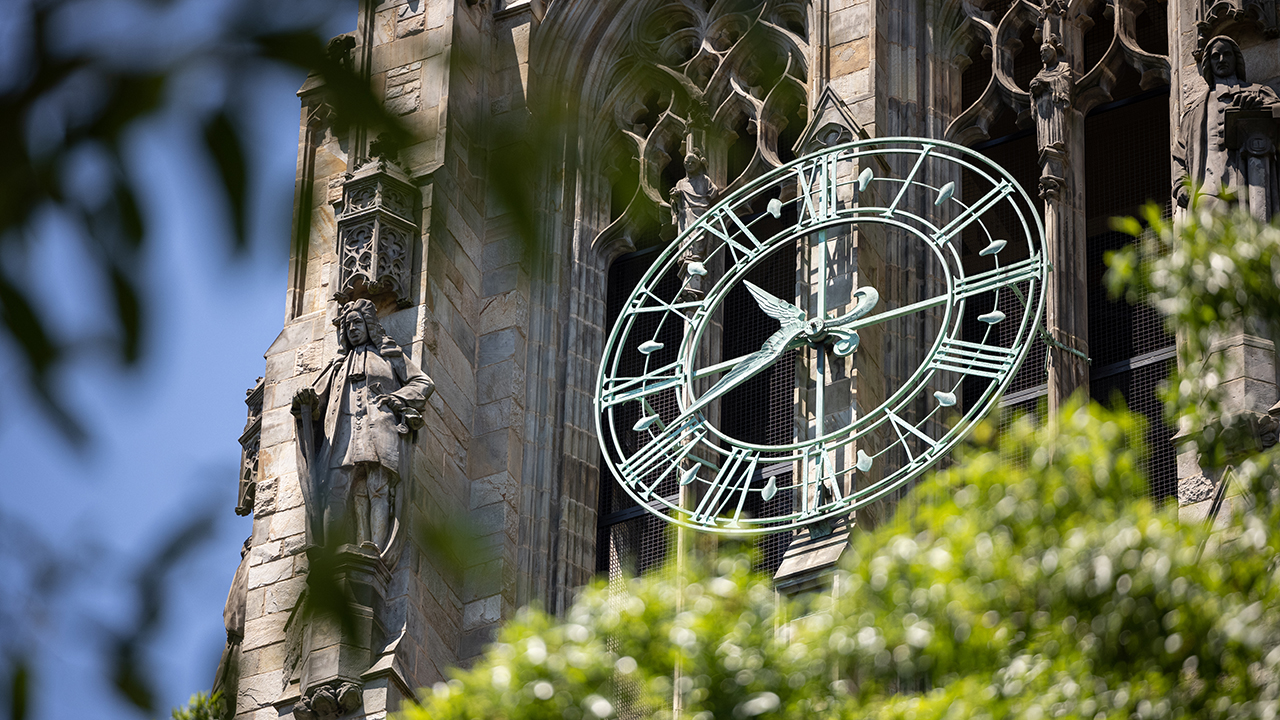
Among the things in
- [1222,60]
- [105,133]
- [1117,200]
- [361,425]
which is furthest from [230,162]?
[1117,200]

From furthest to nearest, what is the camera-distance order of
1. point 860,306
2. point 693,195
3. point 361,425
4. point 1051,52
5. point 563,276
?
point 563,276, point 693,195, point 1051,52, point 361,425, point 860,306

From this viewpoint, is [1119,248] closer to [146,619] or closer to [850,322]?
[850,322]

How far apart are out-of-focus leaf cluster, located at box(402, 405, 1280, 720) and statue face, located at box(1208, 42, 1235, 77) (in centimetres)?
609

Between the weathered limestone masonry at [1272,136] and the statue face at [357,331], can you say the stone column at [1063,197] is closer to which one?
the weathered limestone masonry at [1272,136]

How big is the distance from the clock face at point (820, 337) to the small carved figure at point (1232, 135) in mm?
1183

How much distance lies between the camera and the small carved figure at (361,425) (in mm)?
17297

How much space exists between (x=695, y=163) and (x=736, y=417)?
220cm

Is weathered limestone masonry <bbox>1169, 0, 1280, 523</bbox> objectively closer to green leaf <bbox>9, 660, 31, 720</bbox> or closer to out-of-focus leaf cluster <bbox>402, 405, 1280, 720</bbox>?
out-of-focus leaf cluster <bbox>402, 405, 1280, 720</bbox>

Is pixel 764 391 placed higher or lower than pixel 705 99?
lower

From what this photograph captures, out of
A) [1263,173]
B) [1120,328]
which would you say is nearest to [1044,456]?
[1263,173]

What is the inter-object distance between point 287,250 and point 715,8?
1630 centimetres

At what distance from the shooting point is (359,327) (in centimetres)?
1820

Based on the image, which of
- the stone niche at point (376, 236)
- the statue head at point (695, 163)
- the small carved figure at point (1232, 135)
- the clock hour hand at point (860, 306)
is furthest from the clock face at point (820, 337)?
the stone niche at point (376, 236)

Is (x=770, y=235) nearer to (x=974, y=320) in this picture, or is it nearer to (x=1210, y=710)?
(x=974, y=320)
